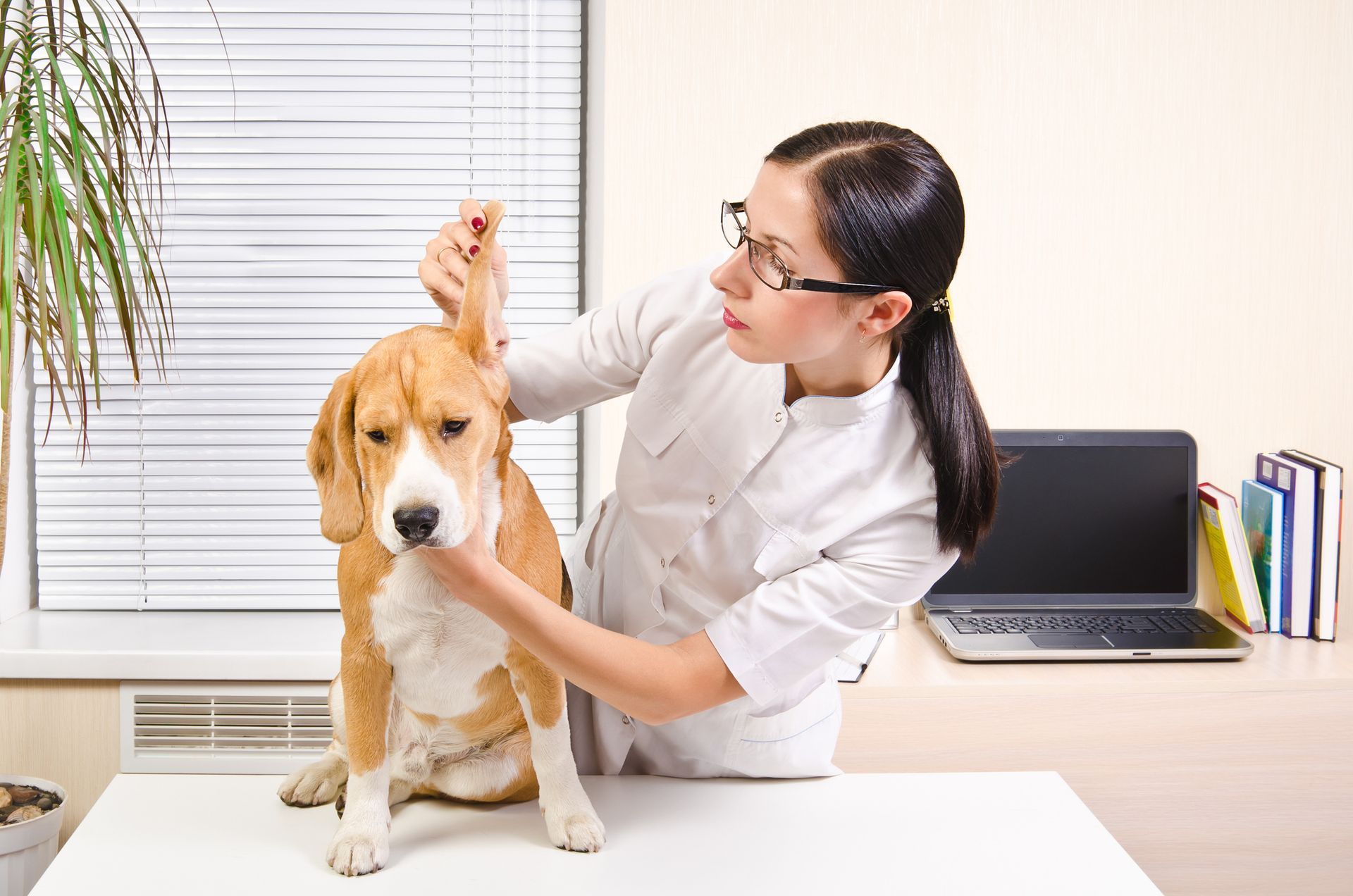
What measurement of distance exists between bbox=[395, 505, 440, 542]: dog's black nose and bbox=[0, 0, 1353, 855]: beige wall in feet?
4.45

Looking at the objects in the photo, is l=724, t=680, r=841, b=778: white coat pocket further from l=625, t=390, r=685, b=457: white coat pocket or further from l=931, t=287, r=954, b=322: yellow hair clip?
l=931, t=287, r=954, b=322: yellow hair clip

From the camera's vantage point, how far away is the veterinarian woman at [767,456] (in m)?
1.11

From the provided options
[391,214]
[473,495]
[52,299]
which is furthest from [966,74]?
[52,299]

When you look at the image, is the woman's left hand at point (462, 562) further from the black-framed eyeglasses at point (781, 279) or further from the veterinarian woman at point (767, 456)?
the black-framed eyeglasses at point (781, 279)

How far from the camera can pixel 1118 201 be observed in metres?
2.39

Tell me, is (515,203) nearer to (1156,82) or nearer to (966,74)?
(966,74)

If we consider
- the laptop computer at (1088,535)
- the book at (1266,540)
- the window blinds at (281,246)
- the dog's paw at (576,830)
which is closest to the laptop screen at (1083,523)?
the laptop computer at (1088,535)

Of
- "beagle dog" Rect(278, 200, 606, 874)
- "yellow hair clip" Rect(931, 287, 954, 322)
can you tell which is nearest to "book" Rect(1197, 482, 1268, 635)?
"yellow hair clip" Rect(931, 287, 954, 322)

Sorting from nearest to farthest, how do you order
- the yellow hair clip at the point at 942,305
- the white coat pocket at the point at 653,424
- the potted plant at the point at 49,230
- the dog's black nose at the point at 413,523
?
the dog's black nose at the point at 413,523 < the yellow hair clip at the point at 942,305 < the white coat pocket at the point at 653,424 < the potted plant at the point at 49,230

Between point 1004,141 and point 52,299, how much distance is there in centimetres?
214

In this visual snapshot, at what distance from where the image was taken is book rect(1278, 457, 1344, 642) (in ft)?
7.55

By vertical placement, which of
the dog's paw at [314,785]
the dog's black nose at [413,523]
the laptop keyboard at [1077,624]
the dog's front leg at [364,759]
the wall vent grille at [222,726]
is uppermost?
the dog's black nose at [413,523]

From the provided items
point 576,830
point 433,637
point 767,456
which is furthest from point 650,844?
point 767,456

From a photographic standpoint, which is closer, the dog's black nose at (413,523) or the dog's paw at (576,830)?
the dog's black nose at (413,523)
